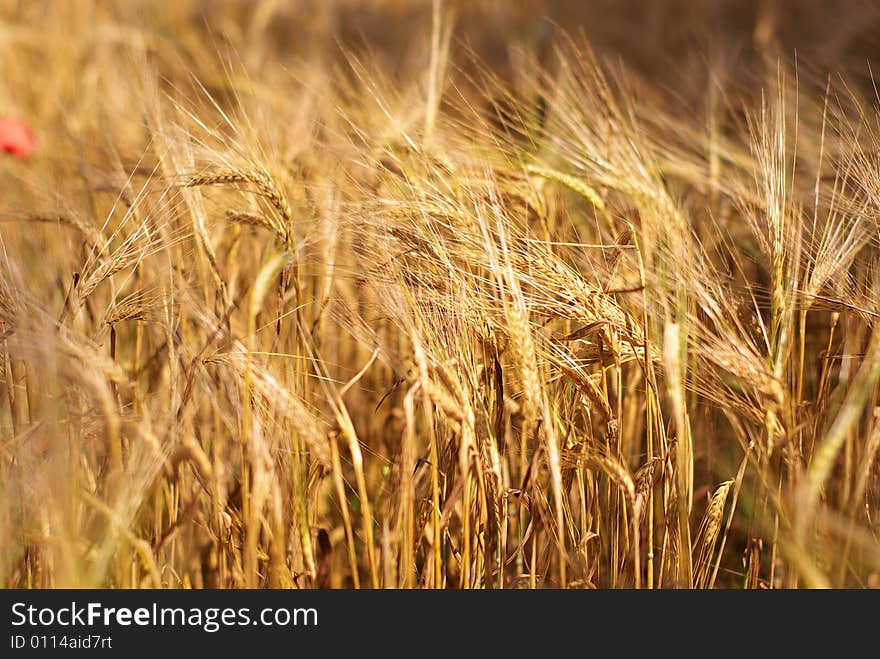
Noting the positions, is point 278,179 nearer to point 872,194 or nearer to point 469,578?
point 469,578

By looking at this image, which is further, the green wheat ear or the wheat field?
the green wheat ear

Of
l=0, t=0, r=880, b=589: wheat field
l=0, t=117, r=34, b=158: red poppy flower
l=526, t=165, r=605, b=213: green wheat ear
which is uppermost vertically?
A: l=0, t=117, r=34, b=158: red poppy flower

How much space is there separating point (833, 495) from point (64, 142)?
1.78m

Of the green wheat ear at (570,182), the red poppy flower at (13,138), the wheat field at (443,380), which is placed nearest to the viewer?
the wheat field at (443,380)

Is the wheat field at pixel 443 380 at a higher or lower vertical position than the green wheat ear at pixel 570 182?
lower

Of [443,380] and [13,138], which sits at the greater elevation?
[13,138]

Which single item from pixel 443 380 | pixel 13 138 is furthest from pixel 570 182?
pixel 13 138

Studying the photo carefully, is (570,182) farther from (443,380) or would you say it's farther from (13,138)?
(13,138)

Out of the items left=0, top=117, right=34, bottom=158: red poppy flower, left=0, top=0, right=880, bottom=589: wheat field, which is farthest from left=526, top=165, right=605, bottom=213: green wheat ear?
left=0, top=117, right=34, bottom=158: red poppy flower

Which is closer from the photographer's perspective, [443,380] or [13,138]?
[443,380]

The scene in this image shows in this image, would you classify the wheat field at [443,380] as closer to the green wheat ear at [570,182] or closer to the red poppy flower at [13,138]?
the green wheat ear at [570,182]

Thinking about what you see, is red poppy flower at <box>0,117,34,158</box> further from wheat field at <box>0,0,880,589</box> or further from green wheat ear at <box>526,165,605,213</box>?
green wheat ear at <box>526,165,605,213</box>

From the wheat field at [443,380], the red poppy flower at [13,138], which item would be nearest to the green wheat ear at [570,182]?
the wheat field at [443,380]

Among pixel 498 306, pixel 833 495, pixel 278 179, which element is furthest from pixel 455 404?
pixel 833 495
